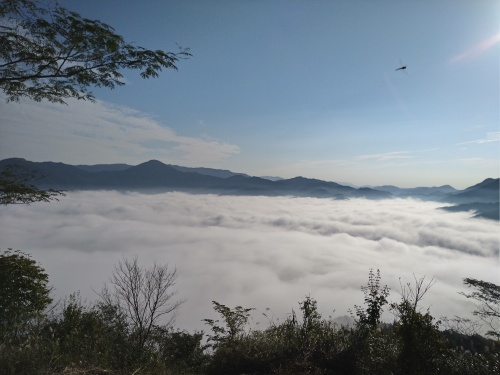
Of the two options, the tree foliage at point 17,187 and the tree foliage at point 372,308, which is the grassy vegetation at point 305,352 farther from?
the tree foliage at point 17,187

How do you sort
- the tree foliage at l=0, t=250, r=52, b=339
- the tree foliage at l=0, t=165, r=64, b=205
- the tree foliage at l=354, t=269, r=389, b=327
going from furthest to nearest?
the tree foliage at l=0, t=250, r=52, b=339 < the tree foliage at l=354, t=269, r=389, b=327 < the tree foliage at l=0, t=165, r=64, b=205

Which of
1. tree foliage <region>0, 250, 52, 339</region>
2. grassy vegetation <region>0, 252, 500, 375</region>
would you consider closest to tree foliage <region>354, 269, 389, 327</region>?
grassy vegetation <region>0, 252, 500, 375</region>

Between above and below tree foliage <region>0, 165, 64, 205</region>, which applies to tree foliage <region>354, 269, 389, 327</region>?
below

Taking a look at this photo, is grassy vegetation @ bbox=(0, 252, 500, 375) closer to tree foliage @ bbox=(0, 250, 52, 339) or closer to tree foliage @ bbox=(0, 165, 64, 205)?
Result: tree foliage @ bbox=(0, 165, 64, 205)

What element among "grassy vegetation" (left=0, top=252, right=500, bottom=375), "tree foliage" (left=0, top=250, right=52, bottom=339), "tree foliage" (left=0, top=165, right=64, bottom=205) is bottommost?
"tree foliage" (left=0, top=250, right=52, bottom=339)

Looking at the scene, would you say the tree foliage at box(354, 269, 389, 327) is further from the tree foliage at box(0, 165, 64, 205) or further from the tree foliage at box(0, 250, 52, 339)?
the tree foliage at box(0, 250, 52, 339)

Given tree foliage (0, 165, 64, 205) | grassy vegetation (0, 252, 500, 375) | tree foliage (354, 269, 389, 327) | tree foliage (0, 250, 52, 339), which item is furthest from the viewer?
tree foliage (0, 250, 52, 339)

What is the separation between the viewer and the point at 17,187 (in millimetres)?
9953

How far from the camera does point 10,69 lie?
7398 millimetres

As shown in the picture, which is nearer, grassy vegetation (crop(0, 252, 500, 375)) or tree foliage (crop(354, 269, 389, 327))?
grassy vegetation (crop(0, 252, 500, 375))

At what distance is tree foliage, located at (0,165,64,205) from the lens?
980 cm

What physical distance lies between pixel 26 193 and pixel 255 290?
143393 millimetres

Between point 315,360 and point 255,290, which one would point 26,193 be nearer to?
point 315,360

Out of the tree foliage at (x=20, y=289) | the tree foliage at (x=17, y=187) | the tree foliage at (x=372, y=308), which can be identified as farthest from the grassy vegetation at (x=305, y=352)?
the tree foliage at (x=20, y=289)
